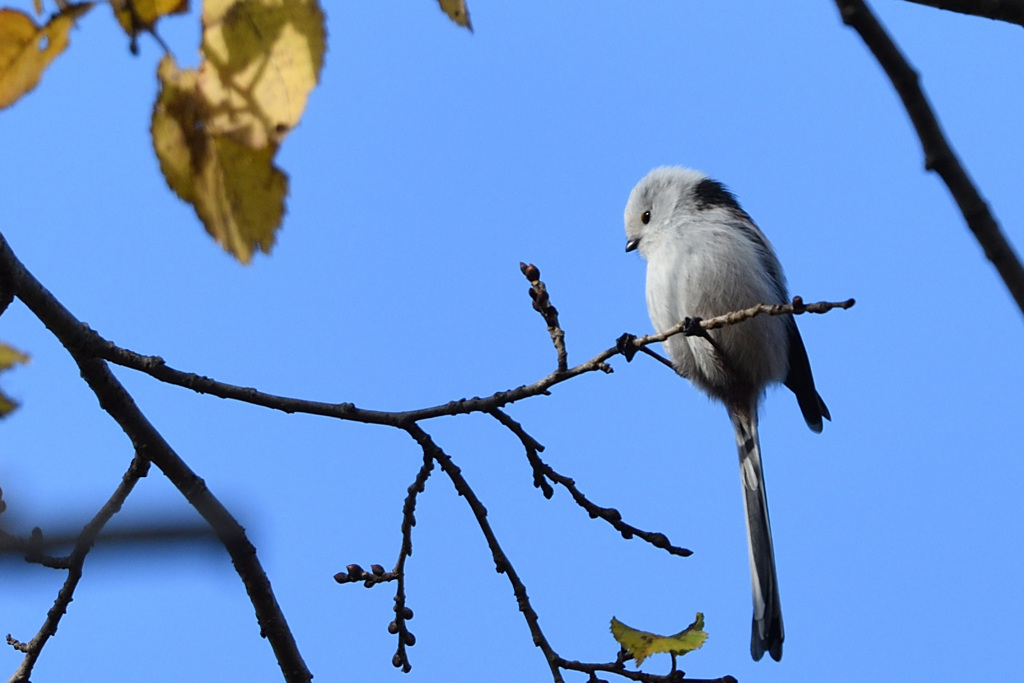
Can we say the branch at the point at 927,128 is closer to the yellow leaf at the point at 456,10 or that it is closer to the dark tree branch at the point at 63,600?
the yellow leaf at the point at 456,10

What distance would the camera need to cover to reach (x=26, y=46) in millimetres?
1144

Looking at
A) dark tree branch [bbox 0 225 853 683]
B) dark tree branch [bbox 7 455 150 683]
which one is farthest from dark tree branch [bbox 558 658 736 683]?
dark tree branch [bbox 7 455 150 683]

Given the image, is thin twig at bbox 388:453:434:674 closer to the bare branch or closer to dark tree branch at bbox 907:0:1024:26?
the bare branch

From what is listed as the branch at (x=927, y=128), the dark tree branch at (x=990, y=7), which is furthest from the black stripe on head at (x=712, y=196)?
the branch at (x=927, y=128)

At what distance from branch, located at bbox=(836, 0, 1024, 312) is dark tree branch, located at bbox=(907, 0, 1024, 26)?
229 mm

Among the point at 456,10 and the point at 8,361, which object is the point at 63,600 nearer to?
the point at 8,361

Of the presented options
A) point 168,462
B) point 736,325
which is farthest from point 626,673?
point 736,325

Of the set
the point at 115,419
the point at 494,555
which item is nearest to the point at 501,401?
the point at 494,555

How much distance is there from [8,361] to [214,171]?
110cm

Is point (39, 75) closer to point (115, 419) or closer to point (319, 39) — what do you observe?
point (319, 39)

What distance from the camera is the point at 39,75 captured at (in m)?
A: 1.13

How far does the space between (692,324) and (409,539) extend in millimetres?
805

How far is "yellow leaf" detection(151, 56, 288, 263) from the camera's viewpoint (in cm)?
109

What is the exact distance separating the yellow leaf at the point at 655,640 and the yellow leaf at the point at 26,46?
57.7 inches
